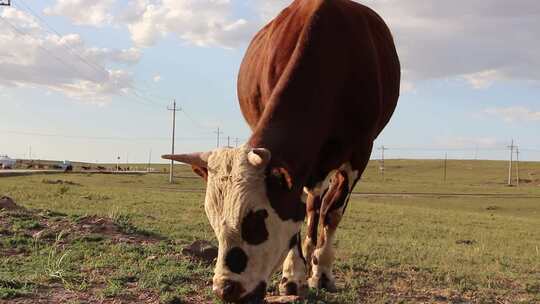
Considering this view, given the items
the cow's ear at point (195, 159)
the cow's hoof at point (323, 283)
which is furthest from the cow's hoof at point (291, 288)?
the cow's ear at point (195, 159)

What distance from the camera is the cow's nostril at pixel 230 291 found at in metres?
4.02

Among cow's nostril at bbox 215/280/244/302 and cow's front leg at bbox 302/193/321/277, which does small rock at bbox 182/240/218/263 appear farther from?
cow's nostril at bbox 215/280/244/302

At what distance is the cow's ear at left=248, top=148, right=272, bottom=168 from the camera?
4086mm

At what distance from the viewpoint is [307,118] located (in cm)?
504

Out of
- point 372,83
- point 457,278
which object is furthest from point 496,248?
point 372,83

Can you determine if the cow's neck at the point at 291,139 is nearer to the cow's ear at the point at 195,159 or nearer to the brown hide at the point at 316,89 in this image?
the brown hide at the point at 316,89

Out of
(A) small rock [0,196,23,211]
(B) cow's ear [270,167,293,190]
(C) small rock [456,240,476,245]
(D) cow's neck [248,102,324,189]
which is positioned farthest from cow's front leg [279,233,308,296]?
(C) small rock [456,240,476,245]

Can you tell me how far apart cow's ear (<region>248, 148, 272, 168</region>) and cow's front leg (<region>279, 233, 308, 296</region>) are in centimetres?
173

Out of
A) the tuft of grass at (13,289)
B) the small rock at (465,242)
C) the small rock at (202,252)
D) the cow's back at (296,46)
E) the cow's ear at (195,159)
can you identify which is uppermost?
the cow's back at (296,46)

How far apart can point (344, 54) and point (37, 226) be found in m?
5.73

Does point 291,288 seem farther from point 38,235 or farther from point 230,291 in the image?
point 38,235

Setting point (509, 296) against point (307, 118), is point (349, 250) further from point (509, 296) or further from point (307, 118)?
point (307, 118)

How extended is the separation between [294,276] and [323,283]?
83 centimetres

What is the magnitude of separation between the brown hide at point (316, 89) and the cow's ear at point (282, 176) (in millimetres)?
66
